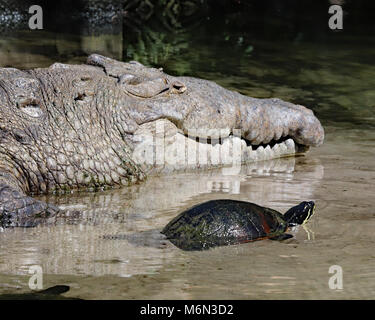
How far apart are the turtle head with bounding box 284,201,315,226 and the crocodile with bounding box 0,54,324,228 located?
1.58 metres

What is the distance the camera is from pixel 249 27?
15.8 m

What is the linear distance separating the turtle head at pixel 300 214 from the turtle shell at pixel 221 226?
13 cm

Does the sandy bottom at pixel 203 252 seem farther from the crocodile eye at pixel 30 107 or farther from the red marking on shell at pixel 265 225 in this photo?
the crocodile eye at pixel 30 107

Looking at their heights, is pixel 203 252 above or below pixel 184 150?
below

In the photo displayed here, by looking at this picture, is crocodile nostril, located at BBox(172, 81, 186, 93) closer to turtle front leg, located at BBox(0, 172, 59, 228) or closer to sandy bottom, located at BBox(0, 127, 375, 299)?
sandy bottom, located at BBox(0, 127, 375, 299)

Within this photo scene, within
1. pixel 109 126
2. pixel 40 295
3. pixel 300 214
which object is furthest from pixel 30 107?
pixel 40 295

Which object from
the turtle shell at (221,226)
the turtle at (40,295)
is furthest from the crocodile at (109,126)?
the turtle at (40,295)

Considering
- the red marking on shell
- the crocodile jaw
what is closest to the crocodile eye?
the crocodile jaw

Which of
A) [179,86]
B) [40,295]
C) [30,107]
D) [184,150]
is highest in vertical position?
[179,86]

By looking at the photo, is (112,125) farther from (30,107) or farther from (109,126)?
(30,107)

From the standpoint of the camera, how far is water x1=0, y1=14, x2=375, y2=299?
4.08m

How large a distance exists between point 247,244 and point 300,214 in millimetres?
596

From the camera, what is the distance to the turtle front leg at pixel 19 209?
5.21m

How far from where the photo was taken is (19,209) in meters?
5.27
